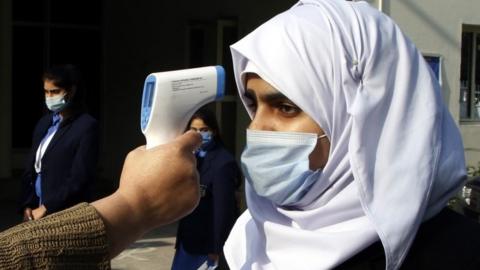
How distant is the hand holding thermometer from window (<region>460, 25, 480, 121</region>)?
783 cm

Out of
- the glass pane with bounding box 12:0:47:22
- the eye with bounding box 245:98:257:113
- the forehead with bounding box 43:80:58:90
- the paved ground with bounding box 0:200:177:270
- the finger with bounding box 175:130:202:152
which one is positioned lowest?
the paved ground with bounding box 0:200:177:270

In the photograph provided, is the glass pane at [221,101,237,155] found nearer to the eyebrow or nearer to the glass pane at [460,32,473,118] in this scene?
the glass pane at [460,32,473,118]

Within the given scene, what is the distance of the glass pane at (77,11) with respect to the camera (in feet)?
37.7

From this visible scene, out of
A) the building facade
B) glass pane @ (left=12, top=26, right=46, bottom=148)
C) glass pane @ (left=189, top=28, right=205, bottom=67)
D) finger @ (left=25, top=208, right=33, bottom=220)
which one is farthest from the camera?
glass pane @ (left=12, top=26, right=46, bottom=148)

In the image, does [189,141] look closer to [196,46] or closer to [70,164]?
[70,164]

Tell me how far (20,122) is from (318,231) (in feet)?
34.2

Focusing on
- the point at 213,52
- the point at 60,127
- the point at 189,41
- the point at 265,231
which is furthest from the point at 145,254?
the point at 265,231

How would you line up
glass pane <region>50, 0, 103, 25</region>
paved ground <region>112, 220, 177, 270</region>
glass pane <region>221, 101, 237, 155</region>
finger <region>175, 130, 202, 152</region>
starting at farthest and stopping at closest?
glass pane <region>50, 0, 103, 25</region>
glass pane <region>221, 101, 237, 155</region>
paved ground <region>112, 220, 177, 270</region>
finger <region>175, 130, 202, 152</region>

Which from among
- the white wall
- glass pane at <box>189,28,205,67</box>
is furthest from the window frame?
glass pane at <box>189,28,205,67</box>

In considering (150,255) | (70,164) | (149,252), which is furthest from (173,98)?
(149,252)

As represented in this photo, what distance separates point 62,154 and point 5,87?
6604 millimetres

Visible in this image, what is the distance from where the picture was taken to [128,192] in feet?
4.23

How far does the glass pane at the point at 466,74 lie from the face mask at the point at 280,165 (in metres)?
7.53

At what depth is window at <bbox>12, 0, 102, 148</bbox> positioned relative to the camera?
440 inches
